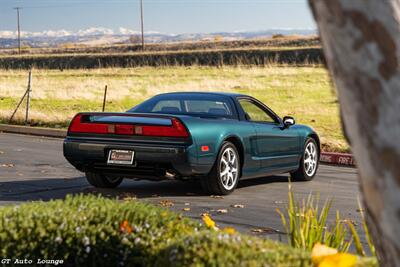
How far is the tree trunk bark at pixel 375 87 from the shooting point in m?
3.29

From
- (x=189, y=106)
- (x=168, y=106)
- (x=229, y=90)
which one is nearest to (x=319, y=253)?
(x=189, y=106)

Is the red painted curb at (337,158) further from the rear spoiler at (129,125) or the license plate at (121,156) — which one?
the license plate at (121,156)

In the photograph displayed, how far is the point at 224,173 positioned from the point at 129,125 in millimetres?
1390

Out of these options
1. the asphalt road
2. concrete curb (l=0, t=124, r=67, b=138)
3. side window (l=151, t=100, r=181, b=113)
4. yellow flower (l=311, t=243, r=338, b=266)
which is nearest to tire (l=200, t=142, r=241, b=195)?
the asphalt road

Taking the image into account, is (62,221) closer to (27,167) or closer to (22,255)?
(22,255)

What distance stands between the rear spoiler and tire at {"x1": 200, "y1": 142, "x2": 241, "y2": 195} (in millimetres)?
680

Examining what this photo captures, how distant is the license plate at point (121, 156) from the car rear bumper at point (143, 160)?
0.04 m

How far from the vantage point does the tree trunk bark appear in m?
3.29

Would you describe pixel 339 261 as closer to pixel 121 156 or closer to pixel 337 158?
pixel 121 156

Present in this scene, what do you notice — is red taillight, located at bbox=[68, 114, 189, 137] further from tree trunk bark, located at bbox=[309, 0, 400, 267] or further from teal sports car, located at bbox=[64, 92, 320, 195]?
tree trunk bark, located at bbox=[309, 0, 400, 267]

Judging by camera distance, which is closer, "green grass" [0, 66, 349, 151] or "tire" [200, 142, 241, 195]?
"tire" [200, 142, 241, 195]

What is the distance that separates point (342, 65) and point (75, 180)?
387 inches

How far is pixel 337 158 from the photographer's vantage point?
1661 centimetres

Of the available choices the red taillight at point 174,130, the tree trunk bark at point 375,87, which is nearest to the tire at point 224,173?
the red taillight at point 174,130
